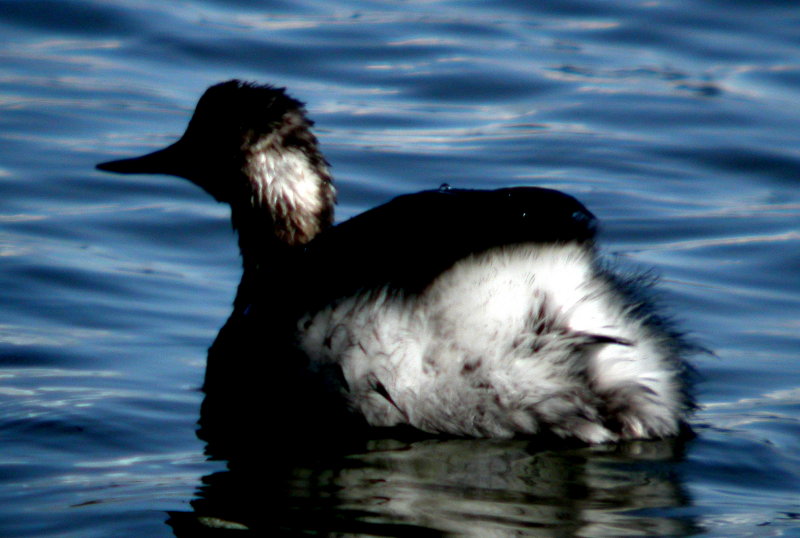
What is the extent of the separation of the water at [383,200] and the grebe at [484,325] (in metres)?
0.17

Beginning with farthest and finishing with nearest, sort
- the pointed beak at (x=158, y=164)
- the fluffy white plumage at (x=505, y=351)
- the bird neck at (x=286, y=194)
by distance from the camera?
the pointed beak at (x=158, y=164) < the bird neck at (x=286, y=194) < the fluffy white plumage at (x=505, y=351)

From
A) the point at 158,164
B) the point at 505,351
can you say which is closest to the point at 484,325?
the point at 505,351

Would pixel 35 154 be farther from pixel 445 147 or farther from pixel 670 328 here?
pixel 670 328

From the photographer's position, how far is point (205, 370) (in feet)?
20.0

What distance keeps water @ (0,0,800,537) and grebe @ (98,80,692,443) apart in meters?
0.17

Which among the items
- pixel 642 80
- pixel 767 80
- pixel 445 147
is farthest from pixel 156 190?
pixel 767 80

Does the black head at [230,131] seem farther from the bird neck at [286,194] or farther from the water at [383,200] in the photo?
the water at [383,200]

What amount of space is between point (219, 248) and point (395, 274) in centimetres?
310

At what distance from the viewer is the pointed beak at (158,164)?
6480mm

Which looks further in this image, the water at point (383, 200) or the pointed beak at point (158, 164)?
the pointed beak at point (158, 164)

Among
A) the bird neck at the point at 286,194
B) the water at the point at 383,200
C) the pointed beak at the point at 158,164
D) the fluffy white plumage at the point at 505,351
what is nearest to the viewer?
the water at the point at 383,200

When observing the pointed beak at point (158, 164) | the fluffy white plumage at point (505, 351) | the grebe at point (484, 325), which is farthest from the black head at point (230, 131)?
the fluffy white plumage at point (505, 351)

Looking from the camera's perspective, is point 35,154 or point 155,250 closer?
point 155,250

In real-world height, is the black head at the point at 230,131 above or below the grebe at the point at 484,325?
above
